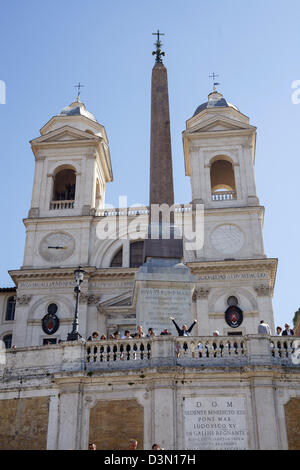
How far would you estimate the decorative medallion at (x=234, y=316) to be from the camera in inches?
1284

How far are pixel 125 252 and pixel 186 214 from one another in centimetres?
430

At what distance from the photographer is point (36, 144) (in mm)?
40156

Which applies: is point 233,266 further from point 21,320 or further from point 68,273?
point 21,320

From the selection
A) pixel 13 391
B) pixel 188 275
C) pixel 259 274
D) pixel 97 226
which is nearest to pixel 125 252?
pixel 97 226

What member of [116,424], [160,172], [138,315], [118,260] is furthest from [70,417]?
[118,260]

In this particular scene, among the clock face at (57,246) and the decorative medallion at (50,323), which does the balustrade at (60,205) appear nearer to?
the clock face at (57,246)

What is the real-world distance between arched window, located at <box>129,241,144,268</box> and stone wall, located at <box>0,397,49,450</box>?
19.5 meters

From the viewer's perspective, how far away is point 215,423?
15.2 m

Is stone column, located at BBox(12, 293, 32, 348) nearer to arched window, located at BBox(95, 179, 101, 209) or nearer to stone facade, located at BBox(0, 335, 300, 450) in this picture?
arched window, located at BBox(95, 179, 101, 209)

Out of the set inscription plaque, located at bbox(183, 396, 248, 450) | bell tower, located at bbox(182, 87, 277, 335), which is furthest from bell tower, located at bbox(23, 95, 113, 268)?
inscription plaque, located at bbox(183, 396, 248, 450)

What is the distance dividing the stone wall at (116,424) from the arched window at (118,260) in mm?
20607

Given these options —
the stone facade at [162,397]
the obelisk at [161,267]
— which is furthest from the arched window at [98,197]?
the stone facade at [162,397]

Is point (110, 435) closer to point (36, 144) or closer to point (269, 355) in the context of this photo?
point (269, 355)

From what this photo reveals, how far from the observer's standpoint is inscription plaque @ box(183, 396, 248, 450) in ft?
49.0
